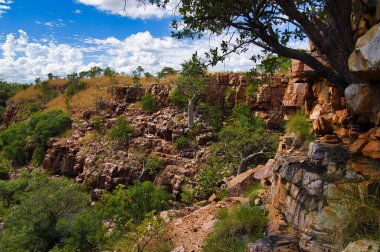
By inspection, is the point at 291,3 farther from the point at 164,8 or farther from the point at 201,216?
the point at 201,216

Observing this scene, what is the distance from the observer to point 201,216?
8.42 metres

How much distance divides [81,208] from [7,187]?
8.30m

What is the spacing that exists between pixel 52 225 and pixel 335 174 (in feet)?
39.6

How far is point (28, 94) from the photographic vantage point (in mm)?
43469

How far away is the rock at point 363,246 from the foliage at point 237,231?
2.32 metres

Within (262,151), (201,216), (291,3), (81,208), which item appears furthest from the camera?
(262,151)

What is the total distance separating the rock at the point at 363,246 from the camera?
2979 millimetres

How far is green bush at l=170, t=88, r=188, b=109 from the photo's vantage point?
25.2 metres

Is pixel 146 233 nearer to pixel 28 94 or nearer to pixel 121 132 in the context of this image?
pixel 121 132

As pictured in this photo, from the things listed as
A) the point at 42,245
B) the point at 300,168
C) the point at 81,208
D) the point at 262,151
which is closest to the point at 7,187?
the point at 81,208

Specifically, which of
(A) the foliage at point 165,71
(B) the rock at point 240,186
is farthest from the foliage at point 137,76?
(B) the rock at point 240,186

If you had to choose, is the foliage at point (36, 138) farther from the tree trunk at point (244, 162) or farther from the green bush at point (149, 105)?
the tree trunk at point (244, 162)

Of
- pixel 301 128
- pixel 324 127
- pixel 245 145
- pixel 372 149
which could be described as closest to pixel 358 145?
pixel 372 149

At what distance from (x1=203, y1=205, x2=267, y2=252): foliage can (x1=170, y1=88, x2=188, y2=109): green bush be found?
19.4 m
